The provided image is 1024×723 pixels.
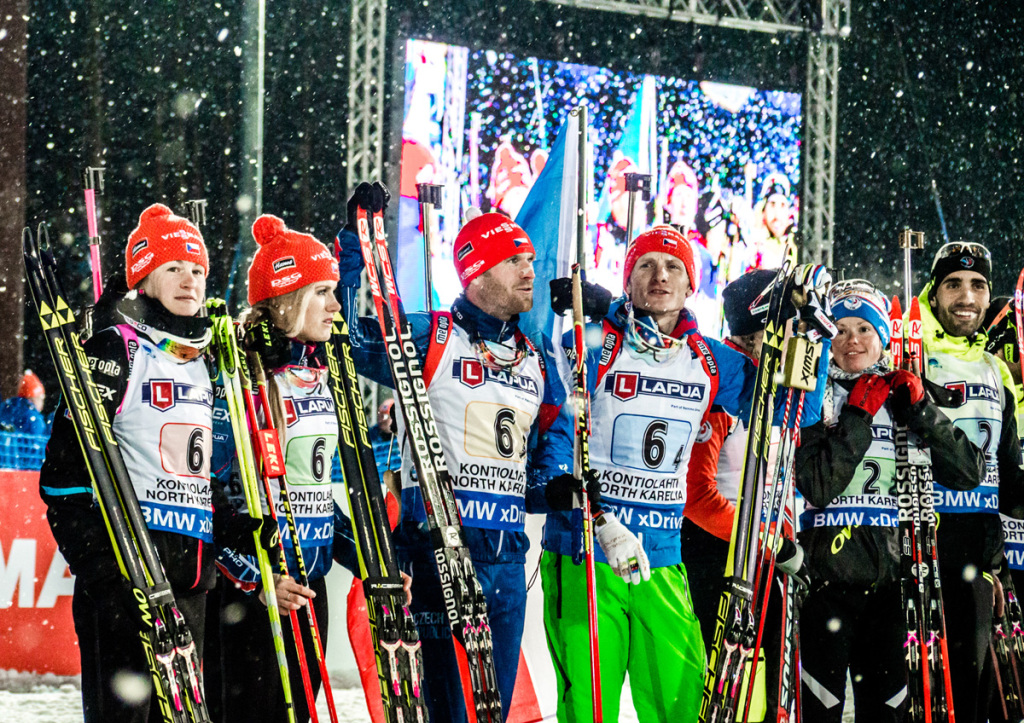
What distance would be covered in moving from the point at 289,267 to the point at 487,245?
0.59 m

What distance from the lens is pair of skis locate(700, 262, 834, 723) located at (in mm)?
3359

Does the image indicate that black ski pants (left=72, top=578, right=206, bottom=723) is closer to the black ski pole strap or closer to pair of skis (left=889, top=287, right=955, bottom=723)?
the black ski pole strap

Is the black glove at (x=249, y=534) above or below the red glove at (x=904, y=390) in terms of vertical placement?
below

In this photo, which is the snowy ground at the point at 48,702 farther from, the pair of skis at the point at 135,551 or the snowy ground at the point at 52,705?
the pair of skis at the point at 135,551

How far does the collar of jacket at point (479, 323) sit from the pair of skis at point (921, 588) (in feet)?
4.47

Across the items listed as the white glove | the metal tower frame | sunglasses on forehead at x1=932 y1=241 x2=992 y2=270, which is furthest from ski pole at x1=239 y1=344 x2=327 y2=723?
the metal tower frame

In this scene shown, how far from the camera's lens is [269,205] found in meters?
9.61

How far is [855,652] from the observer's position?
145 inches

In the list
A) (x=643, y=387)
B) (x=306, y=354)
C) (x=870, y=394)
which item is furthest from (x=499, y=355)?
(x=870, y=394)

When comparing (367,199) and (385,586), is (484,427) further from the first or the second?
(367,199)

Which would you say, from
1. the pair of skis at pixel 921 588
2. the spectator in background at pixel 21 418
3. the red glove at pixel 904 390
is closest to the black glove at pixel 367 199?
the red glove at pixel 904 390

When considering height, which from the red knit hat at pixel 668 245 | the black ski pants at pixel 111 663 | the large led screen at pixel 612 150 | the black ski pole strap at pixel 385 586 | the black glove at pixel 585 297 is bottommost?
the black ski pants at pixel 111 663

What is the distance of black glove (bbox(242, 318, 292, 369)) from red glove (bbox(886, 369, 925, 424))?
6.23 feet

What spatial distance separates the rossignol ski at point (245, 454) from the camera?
9.99ft
